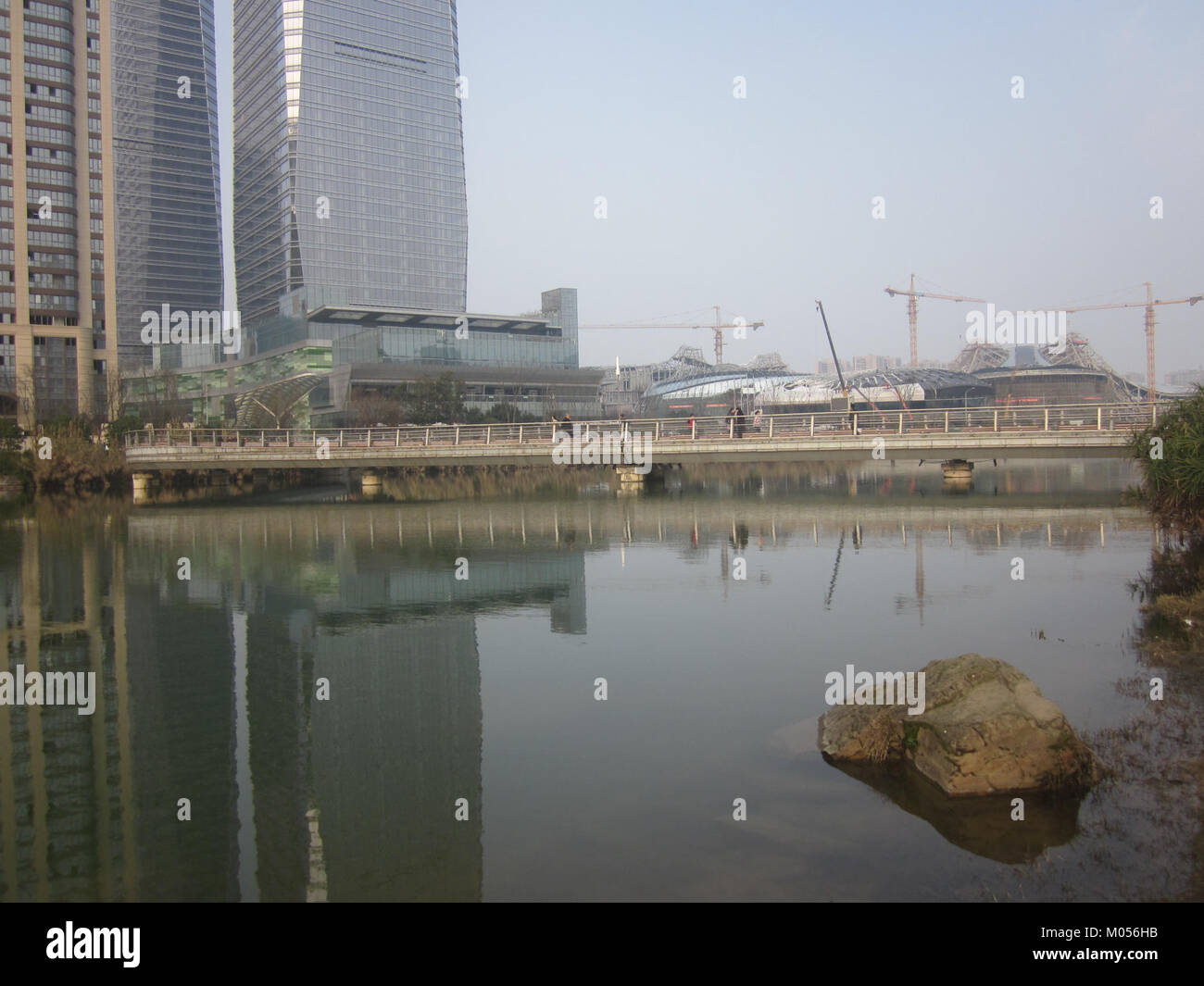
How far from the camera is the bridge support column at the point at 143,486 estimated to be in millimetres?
46281

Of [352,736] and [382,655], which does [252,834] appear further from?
[382,655]

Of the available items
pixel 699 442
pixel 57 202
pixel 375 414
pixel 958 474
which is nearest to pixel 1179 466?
pixel 699 442

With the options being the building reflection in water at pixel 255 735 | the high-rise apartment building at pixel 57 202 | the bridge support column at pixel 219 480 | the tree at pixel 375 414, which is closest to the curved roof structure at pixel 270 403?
the tree at pixel 375 414

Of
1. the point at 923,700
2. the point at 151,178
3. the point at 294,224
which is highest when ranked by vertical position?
the point at 151,178

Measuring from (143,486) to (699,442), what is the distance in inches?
1096

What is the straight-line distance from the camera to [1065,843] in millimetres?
7508

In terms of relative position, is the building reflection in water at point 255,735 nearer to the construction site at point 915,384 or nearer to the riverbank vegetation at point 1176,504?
the riverbank vegetation at point 1176,504

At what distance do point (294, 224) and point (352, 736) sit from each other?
146294mm

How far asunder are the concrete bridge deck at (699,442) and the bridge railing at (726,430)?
7cm

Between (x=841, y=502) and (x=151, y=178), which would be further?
(x=151, y=178)

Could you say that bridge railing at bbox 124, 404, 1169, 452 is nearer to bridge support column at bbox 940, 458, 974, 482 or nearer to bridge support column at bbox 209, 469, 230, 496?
bridge support column at bbox 940, 458, 974, 482

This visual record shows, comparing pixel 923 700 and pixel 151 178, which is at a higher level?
pixel 151 178
